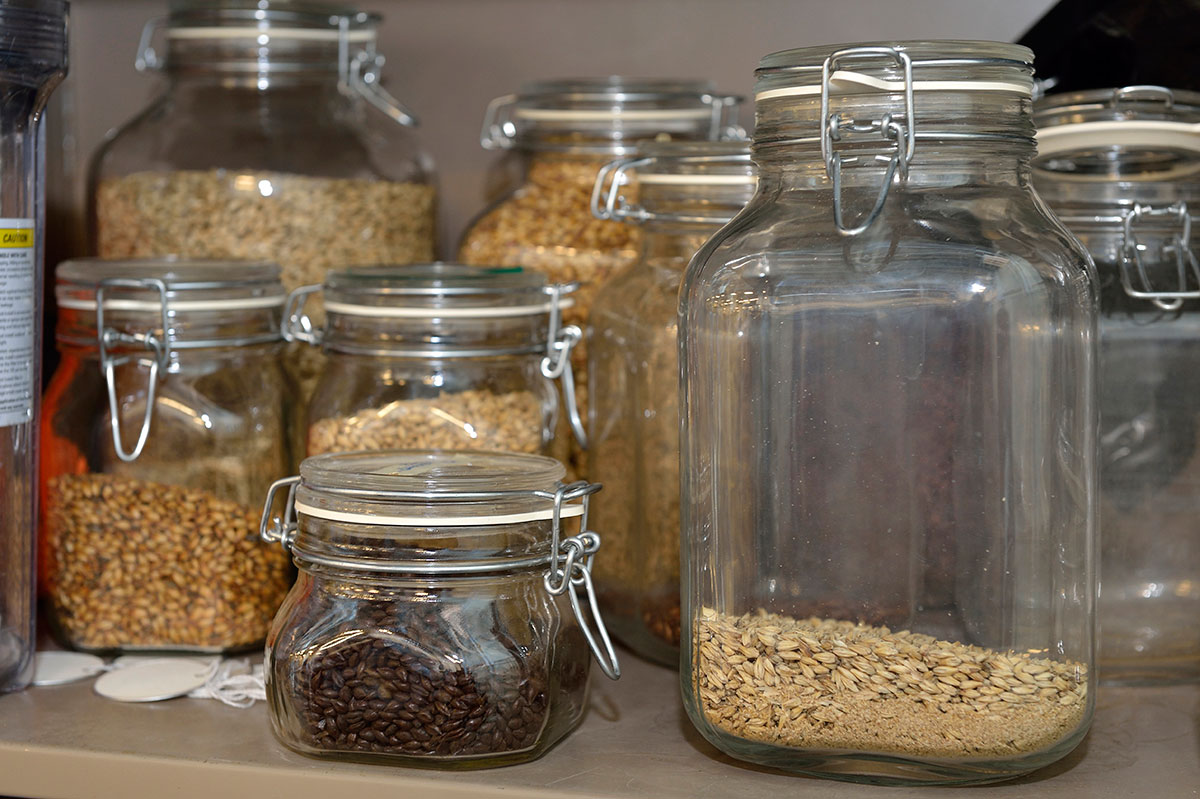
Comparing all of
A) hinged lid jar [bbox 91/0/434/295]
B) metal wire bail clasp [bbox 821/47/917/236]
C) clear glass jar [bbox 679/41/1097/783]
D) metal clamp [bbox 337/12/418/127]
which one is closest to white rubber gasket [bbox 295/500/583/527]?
clear glass jar [bbox 679/41/1097/783]

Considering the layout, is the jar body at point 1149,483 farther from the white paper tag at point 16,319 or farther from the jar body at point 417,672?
the white paper tag at point 16,319

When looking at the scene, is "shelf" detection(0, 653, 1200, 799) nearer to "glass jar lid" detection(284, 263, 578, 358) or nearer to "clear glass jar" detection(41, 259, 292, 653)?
"clear glass jar" detection(41, 259, 292, 653)

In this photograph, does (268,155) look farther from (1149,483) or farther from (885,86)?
(1149,483)

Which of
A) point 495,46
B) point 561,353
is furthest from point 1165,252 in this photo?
point 495,46

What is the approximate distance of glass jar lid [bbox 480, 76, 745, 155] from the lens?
978 mm

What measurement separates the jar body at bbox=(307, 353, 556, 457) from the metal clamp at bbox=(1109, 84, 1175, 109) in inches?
15.3

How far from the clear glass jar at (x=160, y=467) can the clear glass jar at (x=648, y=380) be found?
22 centimetres

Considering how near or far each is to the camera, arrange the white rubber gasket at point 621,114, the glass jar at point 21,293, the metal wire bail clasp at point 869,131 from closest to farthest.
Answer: the metal wire bail clasp at point 869,131 → the glass jar at point 21,293 → the white rubber gasket at point 621,114

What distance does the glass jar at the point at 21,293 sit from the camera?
77 cm

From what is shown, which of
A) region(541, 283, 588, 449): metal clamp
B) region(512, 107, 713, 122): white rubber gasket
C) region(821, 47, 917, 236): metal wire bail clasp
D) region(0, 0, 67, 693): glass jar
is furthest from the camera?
region(512, 107, 713, 122): white rubber gasket

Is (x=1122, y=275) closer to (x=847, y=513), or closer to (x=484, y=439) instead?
(x=847, y=513)

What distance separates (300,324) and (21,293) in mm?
195

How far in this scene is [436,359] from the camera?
0.84 metres

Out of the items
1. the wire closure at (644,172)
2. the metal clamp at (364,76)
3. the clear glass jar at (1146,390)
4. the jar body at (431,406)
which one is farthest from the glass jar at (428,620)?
the metal clamp at (364,76)
